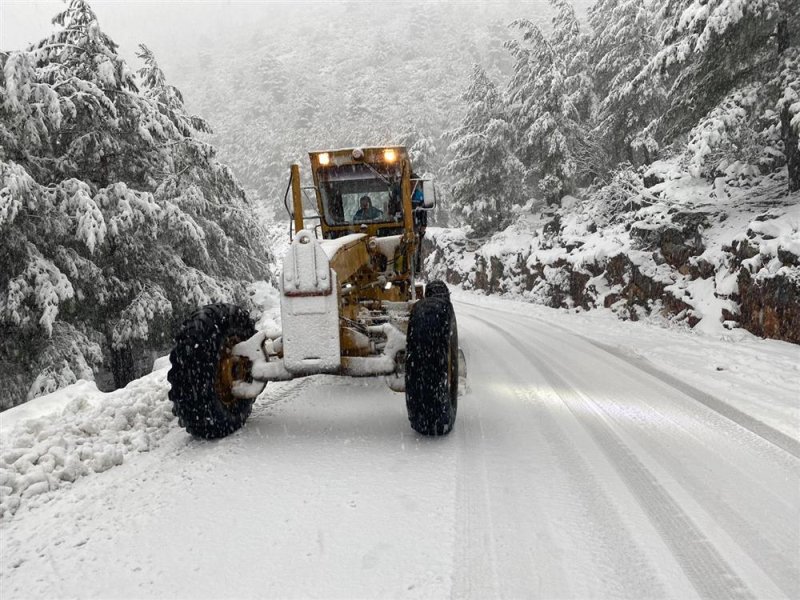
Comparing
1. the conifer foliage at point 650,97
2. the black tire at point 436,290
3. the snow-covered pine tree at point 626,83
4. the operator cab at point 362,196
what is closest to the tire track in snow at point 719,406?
the black tire at point 436,290

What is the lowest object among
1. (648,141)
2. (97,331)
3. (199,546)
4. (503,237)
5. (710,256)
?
(199,546)

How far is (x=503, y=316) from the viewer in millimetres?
14516

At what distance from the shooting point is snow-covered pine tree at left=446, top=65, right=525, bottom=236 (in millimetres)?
23406

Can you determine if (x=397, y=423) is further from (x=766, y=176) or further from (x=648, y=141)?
(x=648, y=141)

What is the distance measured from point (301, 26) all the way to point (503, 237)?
114491 mm

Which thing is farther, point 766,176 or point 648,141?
point 648,141

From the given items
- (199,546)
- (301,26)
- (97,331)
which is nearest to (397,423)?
(199,546)

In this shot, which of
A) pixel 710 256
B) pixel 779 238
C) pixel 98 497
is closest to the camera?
pixel 98 497

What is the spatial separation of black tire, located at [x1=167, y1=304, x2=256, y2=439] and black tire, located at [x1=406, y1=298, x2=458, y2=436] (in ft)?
5.27

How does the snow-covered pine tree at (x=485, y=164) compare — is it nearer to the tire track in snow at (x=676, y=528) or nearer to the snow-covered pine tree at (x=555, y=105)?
the snow-covered pine tree at (x=555, y=105)

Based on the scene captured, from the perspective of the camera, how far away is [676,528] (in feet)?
A: 9.23

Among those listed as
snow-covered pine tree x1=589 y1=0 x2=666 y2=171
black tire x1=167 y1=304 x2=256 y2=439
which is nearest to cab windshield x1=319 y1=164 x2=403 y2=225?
black tire x1=167 y1=304 x2=256 y2=439

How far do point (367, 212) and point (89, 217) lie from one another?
4299 millimetres

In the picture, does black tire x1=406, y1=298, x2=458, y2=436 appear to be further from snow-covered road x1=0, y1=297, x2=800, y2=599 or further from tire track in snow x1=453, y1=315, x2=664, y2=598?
tire track in snow x1=453, y1=315, x2=664, y2=598
